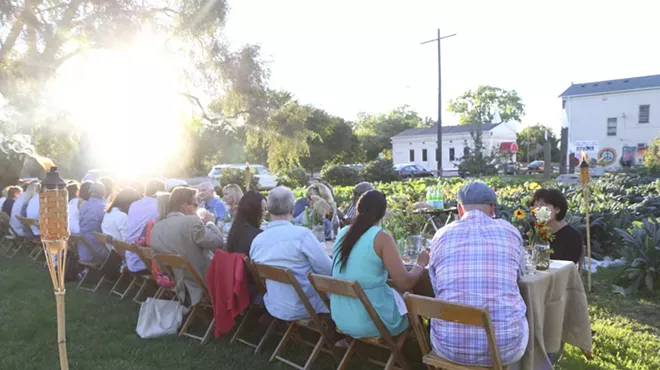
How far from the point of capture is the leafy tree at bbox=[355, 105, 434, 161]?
64.2 m

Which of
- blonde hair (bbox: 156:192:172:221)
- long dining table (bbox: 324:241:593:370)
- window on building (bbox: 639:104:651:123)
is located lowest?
long dining table (bbox: 324:241:593:370)

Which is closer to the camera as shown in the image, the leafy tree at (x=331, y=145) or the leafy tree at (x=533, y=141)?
the leafy tree at (x=331, y=145)

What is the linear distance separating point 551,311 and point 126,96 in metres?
14.5

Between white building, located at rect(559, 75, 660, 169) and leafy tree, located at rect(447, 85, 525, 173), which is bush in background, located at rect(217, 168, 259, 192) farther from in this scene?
leafy tree, located at rect(447, 85, 525, 173)

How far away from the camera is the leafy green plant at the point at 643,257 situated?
6.00 meters

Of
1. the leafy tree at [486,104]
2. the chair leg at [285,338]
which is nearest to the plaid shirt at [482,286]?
the chair leg at [285,338]

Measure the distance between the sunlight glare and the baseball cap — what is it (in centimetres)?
1369

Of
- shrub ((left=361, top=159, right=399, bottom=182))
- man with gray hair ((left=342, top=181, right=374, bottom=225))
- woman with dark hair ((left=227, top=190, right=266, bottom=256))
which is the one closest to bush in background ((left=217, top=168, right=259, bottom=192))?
shrub ((left=361, top=159, right=399, bottom=182))

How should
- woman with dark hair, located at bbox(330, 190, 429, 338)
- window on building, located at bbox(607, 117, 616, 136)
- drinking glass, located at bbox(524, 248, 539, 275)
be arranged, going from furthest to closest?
window on building, located at bbox(607, 117, 616, 136) → drinking glass, located at bbox(524, 248, 539, 275) → woman with dark hair, located at bbox(330, 190, 429, 338)

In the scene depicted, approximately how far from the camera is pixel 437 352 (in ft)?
10.1

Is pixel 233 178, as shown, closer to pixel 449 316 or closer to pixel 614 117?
pixel 449 316

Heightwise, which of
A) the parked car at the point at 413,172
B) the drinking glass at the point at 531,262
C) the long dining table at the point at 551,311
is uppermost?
the drinking glass at the point at 531,262

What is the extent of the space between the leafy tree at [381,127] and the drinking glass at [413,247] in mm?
53447

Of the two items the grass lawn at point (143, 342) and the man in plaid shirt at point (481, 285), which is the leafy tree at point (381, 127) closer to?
Answer: the grass lawn at point (143, 342)
